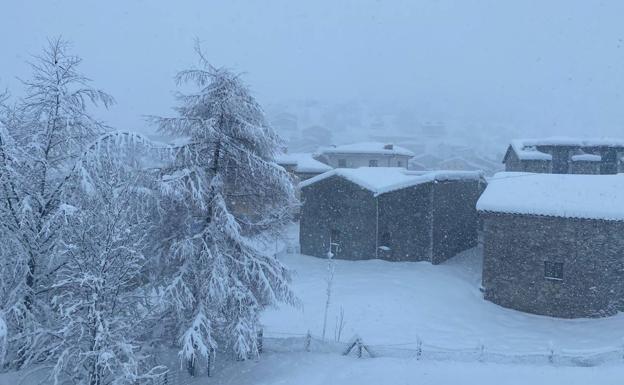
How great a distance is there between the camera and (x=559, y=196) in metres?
21.3

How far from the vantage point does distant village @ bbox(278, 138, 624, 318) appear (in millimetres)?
20219

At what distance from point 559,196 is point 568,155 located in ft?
59.8

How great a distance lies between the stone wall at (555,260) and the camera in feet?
65.8

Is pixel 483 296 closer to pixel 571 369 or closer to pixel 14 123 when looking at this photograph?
pixel 571 369

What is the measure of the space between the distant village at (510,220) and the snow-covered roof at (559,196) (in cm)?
4

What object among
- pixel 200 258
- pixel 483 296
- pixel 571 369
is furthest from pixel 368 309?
pixel 200 258

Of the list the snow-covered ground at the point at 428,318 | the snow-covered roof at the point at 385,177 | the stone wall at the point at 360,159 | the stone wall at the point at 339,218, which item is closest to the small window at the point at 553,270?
the snow-covered ground at the point at 428,318

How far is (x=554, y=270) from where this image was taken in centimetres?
2098

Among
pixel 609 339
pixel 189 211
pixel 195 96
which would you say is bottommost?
pixel 609 339

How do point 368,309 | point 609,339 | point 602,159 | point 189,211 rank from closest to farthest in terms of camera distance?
point 189,211 < point 609,339 < point 368,309 < point 602,159

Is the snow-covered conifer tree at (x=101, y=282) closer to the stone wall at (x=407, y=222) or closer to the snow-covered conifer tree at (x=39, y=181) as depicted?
the snow-covered conifer tree at (x=39, y=181)

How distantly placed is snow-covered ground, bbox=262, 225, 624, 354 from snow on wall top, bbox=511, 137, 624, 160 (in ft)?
47.0

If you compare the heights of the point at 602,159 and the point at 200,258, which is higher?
the point at 602,159

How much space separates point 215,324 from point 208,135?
5.25m
